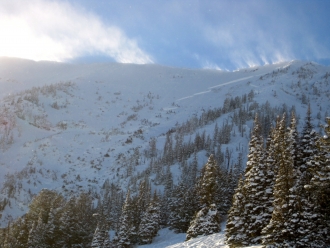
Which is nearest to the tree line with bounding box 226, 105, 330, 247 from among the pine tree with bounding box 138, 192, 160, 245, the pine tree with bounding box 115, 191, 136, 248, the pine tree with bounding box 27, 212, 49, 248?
the pine tree with bounding box 115, 191, 136, 248

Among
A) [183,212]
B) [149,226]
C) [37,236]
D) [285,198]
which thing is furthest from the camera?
[183,212]

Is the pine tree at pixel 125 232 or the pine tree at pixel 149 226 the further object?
the pine tree at pixel 149 226

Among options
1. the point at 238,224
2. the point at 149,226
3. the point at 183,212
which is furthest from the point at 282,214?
the point at 183,212

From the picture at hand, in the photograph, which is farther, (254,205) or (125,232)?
(125,232)

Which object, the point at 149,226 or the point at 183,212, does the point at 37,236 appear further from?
the point at 183,212

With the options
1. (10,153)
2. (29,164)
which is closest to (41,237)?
(29,164)

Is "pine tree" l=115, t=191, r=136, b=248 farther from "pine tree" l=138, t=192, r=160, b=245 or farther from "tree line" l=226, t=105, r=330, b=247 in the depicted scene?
"tree line" l=226, t=105, r=330, b=247

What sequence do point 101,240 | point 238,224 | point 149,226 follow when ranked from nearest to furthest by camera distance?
point 238,224 → point 101,240 → point 149,226

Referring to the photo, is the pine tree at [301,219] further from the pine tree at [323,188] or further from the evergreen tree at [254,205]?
the evergreen tree at [254,205]

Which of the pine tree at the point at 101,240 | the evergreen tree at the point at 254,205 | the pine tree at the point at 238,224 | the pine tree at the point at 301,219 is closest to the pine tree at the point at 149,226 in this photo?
the pine tree at the point at 101,240

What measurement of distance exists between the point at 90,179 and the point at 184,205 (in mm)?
113128

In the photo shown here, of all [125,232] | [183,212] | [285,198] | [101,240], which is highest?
[285,198]

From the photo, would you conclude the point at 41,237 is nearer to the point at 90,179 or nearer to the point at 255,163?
the point at 255,163

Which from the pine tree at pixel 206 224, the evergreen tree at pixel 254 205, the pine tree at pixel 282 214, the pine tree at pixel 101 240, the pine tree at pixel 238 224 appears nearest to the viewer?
the pine tree at pixel 282 214
